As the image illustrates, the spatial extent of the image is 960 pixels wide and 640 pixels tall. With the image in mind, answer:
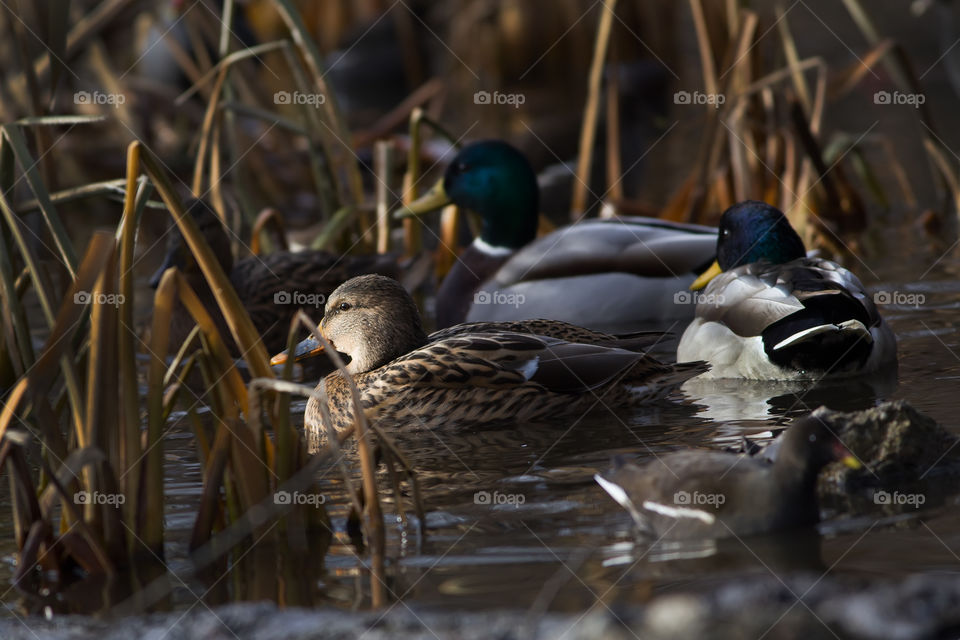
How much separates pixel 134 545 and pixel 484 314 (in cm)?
365

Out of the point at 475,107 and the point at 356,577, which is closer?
the point at 356,577

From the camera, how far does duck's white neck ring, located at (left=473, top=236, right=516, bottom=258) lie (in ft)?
25.0

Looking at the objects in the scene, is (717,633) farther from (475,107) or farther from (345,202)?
(475,107)

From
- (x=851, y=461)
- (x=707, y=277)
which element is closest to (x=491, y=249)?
(x=707, y=277)

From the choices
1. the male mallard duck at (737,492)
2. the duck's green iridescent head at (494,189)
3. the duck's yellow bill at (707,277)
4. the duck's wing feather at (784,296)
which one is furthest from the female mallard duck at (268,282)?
the male mallard duck at (737,492)

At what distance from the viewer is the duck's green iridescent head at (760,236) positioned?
6055mm

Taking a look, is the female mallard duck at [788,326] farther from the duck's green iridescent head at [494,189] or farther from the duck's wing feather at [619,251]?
the duck's green iridescent head at [494,189]

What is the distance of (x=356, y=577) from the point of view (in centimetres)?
346

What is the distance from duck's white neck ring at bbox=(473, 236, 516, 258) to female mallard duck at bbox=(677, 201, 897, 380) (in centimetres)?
190

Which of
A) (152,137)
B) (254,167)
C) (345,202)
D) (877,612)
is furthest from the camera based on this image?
(152,137)

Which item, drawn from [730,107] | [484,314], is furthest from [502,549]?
[730,107]

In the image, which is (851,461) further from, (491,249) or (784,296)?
(491,249)

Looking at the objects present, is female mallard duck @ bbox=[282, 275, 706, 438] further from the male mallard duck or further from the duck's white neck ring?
the duck's white neck ring

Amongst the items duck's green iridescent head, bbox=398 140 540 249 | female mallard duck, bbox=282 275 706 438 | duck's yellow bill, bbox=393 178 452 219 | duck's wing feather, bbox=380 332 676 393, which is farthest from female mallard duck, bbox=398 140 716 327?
duck's wing feather, bbox=380 332 676 393
